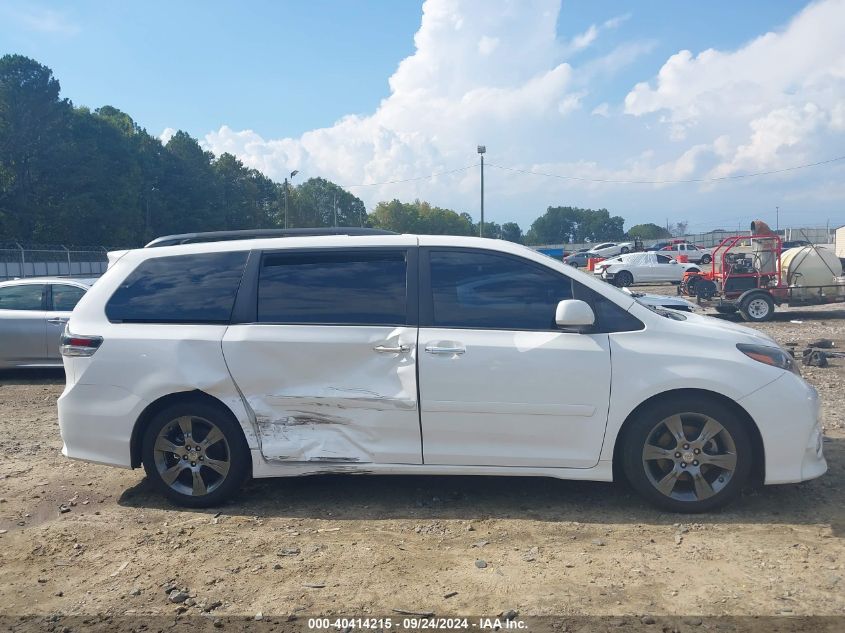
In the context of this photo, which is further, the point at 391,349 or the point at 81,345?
the point at 81,345

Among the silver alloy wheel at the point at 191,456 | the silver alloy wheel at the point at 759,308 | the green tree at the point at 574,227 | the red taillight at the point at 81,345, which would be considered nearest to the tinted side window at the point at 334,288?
the silver alloy wheel at the point at 191,456

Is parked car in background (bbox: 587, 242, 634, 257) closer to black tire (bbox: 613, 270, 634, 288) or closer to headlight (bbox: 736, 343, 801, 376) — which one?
black tire (bbox: 613, 270, 634, 288)

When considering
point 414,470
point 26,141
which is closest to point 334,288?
point 414,470

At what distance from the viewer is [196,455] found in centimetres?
477

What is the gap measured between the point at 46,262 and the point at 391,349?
1206 inches

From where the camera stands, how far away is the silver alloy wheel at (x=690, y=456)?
4.36 m

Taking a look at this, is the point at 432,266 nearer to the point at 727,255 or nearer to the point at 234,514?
the point at 234,514

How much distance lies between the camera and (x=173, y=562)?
13.1 ft

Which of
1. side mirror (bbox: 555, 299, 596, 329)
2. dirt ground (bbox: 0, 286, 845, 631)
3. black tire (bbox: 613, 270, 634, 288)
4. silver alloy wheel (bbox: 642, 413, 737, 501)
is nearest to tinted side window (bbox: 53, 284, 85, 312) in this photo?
dirt ground (bbox: 0, 286, 845, 631)

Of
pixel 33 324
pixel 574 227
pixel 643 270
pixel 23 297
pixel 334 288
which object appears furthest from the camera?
pixel 574 227

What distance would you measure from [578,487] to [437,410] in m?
1.32

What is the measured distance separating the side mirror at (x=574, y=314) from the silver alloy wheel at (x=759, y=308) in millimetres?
13514

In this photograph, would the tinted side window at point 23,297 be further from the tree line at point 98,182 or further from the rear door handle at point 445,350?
the tree line at point 98,182

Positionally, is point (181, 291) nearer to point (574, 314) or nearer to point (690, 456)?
point (574, 314)
